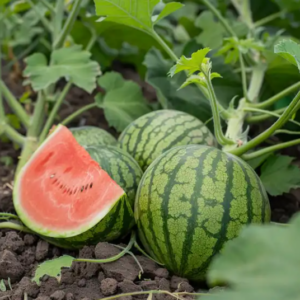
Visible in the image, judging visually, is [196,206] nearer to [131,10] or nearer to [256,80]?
[131,10]

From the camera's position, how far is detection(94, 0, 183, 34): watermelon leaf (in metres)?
1.58

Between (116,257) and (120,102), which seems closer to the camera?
(116,257)

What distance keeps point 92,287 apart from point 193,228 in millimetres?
333

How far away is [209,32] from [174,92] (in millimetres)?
546

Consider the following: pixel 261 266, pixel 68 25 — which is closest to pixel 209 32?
pixel 68 25

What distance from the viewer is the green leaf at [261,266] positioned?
0.62 m

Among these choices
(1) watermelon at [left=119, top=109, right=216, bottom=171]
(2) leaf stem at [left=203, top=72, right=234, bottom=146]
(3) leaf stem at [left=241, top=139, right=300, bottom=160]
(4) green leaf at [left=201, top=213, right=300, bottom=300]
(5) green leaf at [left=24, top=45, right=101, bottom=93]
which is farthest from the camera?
(5) green leaf at [left=24, top=45, right=101, bottom=93]

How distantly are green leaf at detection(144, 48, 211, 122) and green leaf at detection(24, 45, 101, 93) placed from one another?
0.96ft

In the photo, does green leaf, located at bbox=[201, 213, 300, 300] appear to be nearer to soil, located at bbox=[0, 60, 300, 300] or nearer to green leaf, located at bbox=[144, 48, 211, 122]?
soil, located at bbox=[0, 60, 300, 300]

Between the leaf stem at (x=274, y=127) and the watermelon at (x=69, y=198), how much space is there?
0.40 metres

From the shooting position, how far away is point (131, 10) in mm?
1627

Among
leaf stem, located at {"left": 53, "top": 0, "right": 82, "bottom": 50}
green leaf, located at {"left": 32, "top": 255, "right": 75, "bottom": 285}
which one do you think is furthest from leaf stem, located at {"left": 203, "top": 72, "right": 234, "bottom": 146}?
leaf stem, located at {"left": 53, "top": 0, "right": 82, "bottom": 50}

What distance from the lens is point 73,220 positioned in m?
1.47

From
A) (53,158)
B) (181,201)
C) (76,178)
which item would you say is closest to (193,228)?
(181,201)
